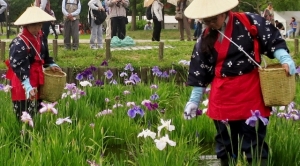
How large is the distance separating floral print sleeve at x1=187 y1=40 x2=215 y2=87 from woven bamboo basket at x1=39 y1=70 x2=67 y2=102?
1.36 m

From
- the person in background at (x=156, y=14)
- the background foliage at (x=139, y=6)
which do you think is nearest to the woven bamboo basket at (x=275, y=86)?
the person in background at (x=156, y=14)

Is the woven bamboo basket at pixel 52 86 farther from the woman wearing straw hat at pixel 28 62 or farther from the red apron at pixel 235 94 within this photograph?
the red apron at pixel 235 94

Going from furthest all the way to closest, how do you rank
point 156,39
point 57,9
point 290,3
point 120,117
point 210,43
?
point 57,9
point 290,3
point 156,39
point 120,117
point 210,43

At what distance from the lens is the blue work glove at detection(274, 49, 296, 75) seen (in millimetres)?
3105

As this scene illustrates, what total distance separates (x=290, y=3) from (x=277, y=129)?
29.9m

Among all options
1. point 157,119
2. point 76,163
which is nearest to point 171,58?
point 157,119

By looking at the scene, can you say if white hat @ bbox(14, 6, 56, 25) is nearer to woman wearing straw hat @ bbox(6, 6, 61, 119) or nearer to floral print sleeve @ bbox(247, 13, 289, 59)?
woman wearing straw hat @ bbox(6, 6, 61, 119)

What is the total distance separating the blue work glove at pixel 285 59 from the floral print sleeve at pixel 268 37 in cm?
3

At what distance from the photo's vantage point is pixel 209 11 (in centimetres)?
317

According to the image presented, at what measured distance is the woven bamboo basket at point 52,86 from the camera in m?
4.39

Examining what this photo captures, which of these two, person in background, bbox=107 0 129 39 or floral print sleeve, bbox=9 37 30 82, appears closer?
floral print sleeve, bbox=9 37 30 82

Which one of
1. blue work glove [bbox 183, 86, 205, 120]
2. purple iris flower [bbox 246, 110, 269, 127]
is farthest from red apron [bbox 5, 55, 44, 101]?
purple iris flower [bbox 246, 110, 269, 127]

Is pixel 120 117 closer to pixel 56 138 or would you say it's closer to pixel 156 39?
pixel 56 138

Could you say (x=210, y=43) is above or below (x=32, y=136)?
above
